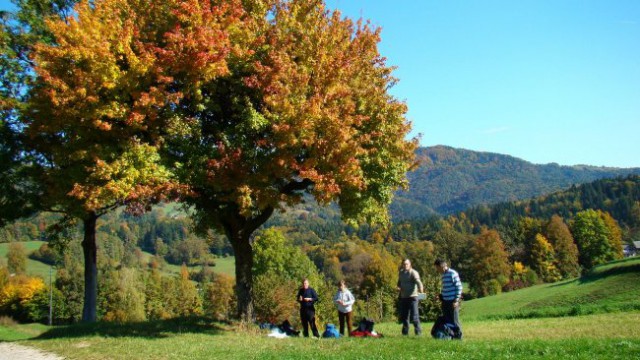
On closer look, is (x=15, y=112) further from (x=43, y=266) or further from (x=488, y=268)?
(x=43, y=266)

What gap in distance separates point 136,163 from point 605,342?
12934 millimetres

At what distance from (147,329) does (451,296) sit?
1067 cm

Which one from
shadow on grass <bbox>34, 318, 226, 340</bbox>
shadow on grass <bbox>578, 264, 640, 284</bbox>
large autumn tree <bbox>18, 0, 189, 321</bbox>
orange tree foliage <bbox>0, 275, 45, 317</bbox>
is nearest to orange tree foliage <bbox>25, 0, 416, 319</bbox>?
large autumn tree <bbox>18, 0, 189, 321</bbox>

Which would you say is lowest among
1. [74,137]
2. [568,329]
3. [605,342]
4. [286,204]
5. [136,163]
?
[568,329]

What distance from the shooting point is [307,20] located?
1680 cm

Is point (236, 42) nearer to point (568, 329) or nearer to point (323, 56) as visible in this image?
point (323, 56)

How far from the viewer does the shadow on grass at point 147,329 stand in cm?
1590

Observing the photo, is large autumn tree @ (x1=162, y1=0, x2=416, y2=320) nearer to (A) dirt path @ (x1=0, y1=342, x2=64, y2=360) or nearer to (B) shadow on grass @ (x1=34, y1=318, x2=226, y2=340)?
(B) shadow on grass @ (x1=34, y1=318, x2=226, y2=340)

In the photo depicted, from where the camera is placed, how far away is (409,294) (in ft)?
47.3

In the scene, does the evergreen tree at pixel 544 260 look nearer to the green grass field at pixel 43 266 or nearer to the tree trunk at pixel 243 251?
the green grass field at pixel 43 266

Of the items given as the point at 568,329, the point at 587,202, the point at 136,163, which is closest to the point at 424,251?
the point at 587,202

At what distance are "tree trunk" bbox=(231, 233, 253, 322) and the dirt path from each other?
22.3 ft

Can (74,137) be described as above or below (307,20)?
below

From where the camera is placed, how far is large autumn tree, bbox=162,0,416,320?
14734 millimetres
